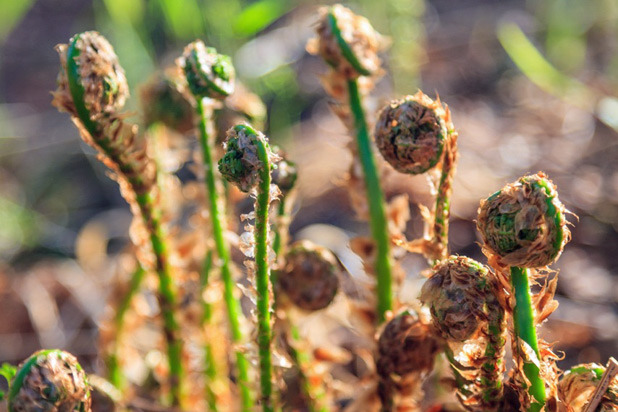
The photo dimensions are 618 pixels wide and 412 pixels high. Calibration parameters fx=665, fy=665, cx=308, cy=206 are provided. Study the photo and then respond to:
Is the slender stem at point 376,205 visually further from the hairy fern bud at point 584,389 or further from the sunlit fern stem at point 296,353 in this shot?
the hairy fern bud at point 584,389

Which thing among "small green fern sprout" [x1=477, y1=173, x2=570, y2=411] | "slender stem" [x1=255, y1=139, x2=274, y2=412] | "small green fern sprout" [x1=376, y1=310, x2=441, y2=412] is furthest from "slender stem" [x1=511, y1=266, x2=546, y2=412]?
"slender stem" [x1=255, y1=139, x2=274, y2=412]

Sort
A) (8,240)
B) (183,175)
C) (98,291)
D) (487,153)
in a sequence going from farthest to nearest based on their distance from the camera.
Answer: (183,175) < (487,153) < (8,240) < (98,291)

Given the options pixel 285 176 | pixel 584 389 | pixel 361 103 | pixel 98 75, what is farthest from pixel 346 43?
pixel 584 389

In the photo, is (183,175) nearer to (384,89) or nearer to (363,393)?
(384,89)

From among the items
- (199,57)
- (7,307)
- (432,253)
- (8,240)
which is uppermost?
→ (199,57)

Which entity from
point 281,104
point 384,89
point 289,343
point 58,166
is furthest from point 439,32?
point 289,343

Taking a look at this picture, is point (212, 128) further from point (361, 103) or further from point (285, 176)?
point (361, 103)

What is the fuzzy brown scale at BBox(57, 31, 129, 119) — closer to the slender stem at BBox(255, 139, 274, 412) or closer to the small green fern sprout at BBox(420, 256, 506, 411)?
the slender stem at BBox(255, 139, 274, 412)

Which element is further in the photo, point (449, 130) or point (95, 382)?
point (95, 382)
